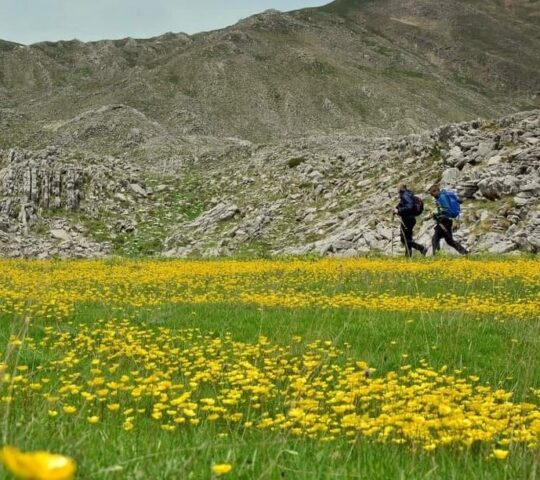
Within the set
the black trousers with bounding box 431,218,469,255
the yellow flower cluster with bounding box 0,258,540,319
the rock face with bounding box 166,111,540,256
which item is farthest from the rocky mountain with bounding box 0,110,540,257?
the yellow flower cluster with bounding box 0,258,540,319

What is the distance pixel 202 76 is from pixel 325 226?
106 m

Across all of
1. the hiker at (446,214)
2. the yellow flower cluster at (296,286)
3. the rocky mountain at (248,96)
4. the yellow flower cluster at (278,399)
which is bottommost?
the yellow flower cluster at (296,286)

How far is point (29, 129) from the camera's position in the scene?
7712cm

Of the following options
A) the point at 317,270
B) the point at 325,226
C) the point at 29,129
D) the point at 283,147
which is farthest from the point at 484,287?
the point at 29,129

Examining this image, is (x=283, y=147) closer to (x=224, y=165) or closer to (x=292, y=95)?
(x=224, y=165)

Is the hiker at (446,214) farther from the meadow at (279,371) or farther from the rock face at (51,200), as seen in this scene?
the rock face at (51,200)

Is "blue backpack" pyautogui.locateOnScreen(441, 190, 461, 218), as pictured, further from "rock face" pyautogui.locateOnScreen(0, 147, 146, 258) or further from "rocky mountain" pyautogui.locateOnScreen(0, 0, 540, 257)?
"rock face" pyautogui.locateOnScreen(0, 147, 146, 258)

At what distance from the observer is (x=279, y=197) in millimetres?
39875

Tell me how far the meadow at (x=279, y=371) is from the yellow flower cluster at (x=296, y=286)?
8 cm

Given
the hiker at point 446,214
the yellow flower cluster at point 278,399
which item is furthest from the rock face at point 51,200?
the yellow flower cluster at point 278,399

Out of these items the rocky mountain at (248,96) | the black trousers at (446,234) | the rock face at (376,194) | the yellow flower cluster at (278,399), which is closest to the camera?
the yellow flower cluster at (278,399)

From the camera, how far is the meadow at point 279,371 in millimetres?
3619

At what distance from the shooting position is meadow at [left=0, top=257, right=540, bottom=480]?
362 cm

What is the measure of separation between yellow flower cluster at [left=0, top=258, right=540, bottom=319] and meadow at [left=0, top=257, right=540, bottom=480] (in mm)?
82
